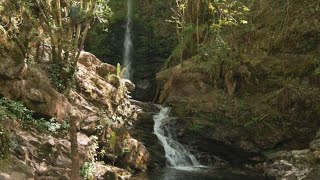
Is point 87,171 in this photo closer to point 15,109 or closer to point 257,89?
point 15,109

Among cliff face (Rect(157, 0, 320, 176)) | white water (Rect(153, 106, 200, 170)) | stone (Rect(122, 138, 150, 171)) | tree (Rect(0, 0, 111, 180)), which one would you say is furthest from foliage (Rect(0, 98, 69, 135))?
cliff face (Rect(157, 0, 320, 176))

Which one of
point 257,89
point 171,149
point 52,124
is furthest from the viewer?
point 257,89

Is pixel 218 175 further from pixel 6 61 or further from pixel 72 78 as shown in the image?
pixel 6 61

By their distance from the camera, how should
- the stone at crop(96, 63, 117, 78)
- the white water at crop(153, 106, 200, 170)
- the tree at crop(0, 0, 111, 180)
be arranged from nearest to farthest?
the tree at crop(0, 0, 111, 180) < the white water at crop(153, 106, 200, 170) < the stone at crop(96, 63, 117, 78)

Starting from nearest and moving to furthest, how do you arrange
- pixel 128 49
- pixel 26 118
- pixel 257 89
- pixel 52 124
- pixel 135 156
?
pixel 26 118 < pixel 52 124 < pixel 135 156 < pixel 257 89 < pixel 128 49

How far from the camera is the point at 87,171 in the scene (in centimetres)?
1050

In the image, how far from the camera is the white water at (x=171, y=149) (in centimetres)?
1566

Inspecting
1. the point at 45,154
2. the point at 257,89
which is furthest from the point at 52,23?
the point at 257,89

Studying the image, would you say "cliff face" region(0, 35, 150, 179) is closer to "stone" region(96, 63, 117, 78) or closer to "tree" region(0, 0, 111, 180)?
"tree" region(0, 0, 111, 180)

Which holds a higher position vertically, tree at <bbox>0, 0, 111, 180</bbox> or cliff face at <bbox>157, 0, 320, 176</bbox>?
tree at <bbox>0, 0, 111, 180</bbox>

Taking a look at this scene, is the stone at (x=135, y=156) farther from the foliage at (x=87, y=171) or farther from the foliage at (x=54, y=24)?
the foliage at (x=54, y=24)

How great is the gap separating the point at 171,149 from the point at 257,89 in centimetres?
534

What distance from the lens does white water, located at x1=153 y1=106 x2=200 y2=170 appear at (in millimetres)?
15656

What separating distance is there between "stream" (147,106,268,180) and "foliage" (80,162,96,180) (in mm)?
2672
